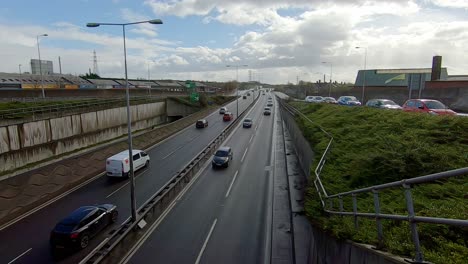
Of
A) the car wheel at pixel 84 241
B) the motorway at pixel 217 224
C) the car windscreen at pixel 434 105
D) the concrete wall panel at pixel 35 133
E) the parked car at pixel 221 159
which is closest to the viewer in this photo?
the motorway at pixel 217 224

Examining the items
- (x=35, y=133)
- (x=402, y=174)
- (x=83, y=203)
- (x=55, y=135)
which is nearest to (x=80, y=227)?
(x=83, y=203)

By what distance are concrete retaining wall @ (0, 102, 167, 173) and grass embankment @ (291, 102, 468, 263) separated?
25.0 meters

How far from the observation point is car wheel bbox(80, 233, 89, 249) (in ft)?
46.5

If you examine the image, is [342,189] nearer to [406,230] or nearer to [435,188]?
[435,188]

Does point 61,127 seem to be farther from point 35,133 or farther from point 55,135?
point 35,133

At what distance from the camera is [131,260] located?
43.4ft

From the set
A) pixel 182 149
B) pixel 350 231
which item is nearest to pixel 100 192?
pixel 182 149

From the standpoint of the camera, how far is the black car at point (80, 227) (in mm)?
13724

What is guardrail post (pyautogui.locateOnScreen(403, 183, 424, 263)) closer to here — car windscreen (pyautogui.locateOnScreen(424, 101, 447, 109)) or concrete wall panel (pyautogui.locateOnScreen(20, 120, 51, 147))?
car windscreen (pyautogui.locateOnScreen(424, 101, 447, 109))

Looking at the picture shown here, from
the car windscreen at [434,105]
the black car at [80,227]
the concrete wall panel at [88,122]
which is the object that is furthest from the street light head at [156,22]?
the concrete wall panel at [88,122]

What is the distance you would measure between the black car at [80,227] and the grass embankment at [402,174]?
10.7 metres

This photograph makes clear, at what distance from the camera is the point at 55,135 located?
31141 millimetres

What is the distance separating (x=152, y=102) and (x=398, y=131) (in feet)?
170

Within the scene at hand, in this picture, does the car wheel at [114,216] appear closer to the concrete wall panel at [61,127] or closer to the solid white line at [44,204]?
Result: the solid white line at [44,204]
